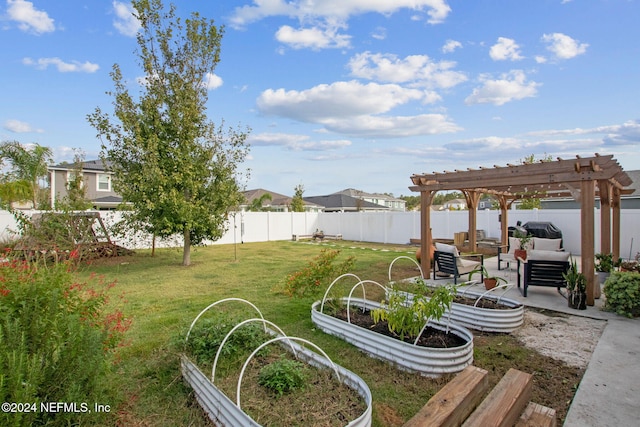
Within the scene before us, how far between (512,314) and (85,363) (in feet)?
15.1

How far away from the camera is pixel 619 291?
194 inches

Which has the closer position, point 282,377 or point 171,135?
point 282,377

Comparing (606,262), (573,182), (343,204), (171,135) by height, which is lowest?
(606,262)

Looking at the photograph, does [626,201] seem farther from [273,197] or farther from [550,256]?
[273,197]

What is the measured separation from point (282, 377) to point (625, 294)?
5.21 meters

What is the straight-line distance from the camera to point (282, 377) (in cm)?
→ 260

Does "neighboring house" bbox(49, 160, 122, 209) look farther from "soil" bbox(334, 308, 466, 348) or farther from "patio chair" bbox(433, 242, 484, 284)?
"soil" bbox(334, 308, 466, 348)

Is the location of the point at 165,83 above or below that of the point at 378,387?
above

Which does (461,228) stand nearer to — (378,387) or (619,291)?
(619,291)

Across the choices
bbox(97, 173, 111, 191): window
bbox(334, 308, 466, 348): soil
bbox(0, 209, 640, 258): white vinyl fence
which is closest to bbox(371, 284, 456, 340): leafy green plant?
bbox(334, 308, 466, 348): soil

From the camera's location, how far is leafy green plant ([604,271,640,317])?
4.78 meters

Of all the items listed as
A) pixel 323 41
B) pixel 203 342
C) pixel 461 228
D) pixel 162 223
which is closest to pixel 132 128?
pixel 162 223

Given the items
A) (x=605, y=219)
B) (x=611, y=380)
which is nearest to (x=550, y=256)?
(x=605, y=219)

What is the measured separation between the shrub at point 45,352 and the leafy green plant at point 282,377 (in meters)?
1.11
